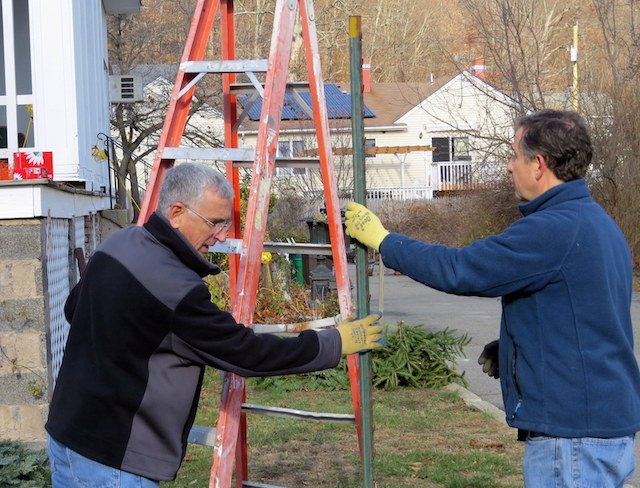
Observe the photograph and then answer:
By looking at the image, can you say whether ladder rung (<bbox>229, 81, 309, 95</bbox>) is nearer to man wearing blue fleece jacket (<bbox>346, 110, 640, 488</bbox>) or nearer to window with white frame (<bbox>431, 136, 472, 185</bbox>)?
man wearing blue fleece jacket (<bbox>346, 110, 640, 488</bbox>)

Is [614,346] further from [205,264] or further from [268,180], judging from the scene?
[268,180]

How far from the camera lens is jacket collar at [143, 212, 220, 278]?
3.08 metres

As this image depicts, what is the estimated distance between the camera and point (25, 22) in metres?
11.6

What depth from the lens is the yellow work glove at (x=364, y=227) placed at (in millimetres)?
3413

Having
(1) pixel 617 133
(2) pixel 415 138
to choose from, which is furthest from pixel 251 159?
(2) pixel 415 138

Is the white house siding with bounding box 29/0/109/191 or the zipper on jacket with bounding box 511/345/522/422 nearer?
the zipper on jacket with bounding box 511/345/522/422

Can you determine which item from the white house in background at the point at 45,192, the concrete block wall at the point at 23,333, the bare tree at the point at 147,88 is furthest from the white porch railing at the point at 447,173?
the concrete block wall at the point at 23,333

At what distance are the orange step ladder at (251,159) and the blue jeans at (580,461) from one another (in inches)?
38.9

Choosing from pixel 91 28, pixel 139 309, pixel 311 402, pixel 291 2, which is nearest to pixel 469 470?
pixel 311 402

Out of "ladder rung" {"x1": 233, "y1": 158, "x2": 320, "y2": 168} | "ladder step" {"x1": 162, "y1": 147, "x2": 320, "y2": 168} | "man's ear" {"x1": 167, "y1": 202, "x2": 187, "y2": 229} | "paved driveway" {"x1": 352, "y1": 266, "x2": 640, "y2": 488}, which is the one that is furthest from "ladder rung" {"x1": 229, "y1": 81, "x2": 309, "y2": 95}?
"paved driveway" {"x1": 352, "y1": 266, "x2": 640, "y2": 488}

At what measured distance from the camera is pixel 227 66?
13.7 feet

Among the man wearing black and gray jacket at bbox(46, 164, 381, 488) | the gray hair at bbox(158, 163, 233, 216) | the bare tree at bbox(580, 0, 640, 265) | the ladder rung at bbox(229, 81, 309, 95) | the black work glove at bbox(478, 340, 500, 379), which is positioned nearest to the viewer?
the man wearing black and gray jacket at bbox(46, 164, 381, 488)

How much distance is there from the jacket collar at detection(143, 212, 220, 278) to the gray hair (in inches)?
4.1

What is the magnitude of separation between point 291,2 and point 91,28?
7.97m
